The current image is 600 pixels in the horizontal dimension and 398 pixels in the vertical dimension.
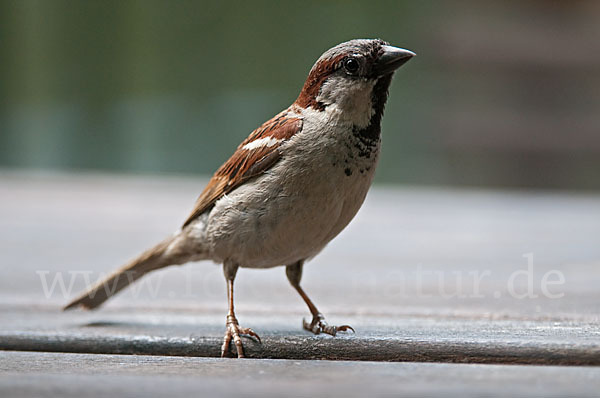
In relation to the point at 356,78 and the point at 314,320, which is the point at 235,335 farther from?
the point at 356,78

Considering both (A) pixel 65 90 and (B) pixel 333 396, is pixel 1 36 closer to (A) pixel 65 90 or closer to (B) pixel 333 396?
(A) pixel 65 90

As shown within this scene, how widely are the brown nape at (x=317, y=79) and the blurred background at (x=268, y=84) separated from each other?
173 inches

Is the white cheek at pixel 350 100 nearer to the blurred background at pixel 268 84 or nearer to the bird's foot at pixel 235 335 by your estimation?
the bird's foot at pixel 235 335

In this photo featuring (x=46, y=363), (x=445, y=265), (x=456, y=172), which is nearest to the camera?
(x=46, y=363)

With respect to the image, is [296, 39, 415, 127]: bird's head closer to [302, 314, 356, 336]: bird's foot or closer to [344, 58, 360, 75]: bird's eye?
[344, 58, 360, 75]: bird's eye

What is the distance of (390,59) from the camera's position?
176 cm

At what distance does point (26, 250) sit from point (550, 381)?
105 inches

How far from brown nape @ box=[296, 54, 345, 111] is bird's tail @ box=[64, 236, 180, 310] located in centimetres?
66

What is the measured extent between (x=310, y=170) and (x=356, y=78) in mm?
288

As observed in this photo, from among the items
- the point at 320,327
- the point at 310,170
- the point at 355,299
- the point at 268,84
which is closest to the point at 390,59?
the point at 310,170

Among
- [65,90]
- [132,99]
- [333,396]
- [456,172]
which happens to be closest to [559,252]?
[333,396]

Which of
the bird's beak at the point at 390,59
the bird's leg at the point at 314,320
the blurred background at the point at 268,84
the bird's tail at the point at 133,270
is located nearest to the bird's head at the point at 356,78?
the bird's beak at the point at 390,59

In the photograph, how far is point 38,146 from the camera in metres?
7.12

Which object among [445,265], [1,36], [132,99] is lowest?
[445,265]
